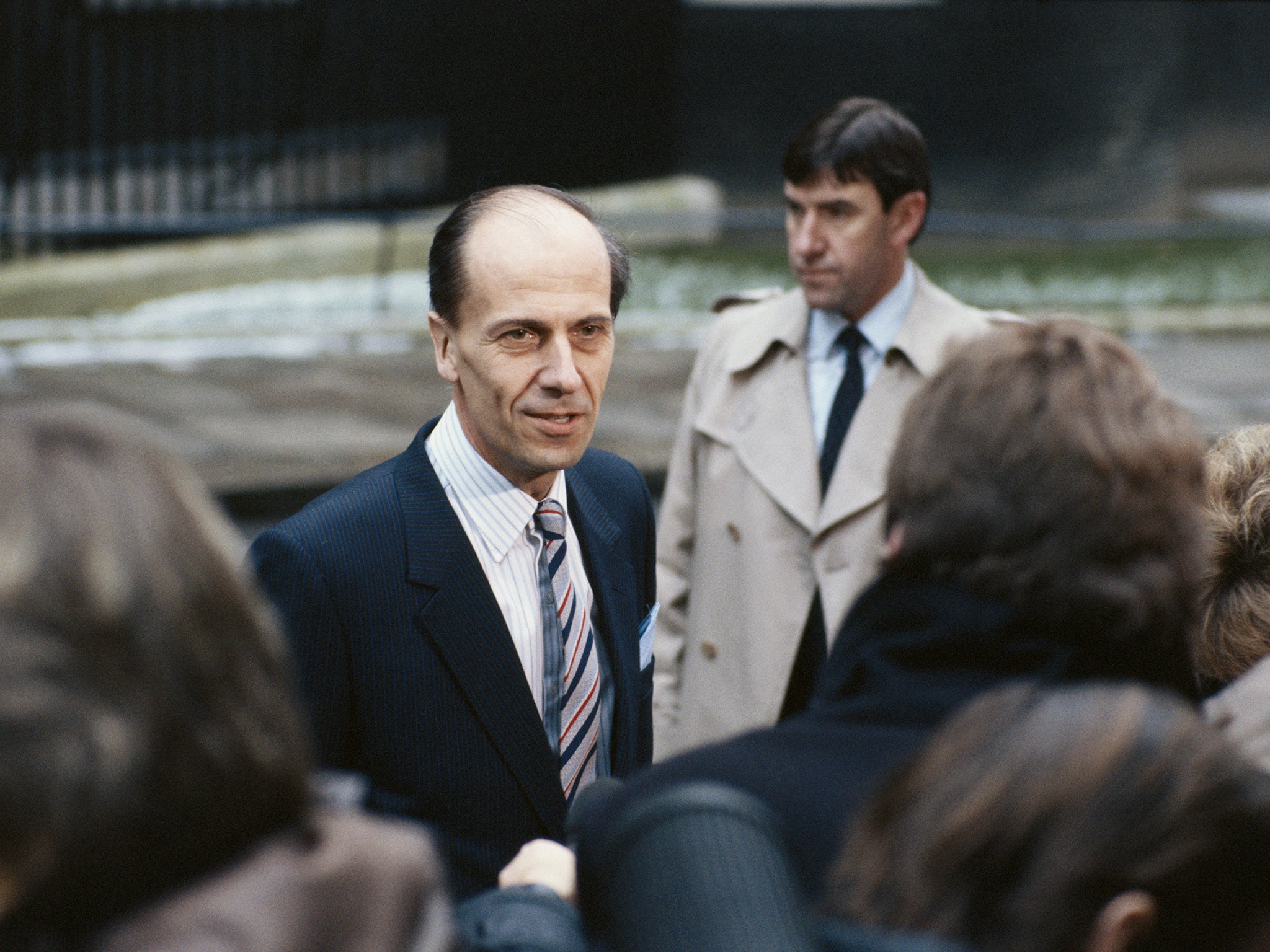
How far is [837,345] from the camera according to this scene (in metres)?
3.88

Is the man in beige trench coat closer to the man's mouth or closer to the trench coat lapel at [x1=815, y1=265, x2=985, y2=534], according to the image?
the trench coat lapel at [x1=815, y1=265, x2=985, y2=534]

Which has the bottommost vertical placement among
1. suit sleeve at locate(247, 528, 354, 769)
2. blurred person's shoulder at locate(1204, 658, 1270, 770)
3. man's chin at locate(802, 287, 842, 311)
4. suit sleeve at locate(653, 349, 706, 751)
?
suit sleeve at locate(653, 349, 706, 751)

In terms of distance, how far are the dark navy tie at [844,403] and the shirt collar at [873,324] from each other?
0.08ft

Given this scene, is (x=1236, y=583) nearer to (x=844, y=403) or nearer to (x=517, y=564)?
(x=517, y=564)

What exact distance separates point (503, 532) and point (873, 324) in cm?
152

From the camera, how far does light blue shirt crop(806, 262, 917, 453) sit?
381 cm

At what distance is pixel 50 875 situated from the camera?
3.68 ft

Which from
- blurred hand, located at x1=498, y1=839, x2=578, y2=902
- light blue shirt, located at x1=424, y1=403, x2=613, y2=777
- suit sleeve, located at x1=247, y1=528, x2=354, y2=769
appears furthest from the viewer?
light blue shirt, located at x1=424, y1=403, x2=613, y2=777

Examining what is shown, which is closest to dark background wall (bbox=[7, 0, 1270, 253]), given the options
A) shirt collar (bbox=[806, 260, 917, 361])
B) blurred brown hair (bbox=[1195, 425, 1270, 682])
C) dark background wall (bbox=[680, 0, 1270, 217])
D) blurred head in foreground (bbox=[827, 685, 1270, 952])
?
dark background wall (bbox=[680, 0, 1270, 217])

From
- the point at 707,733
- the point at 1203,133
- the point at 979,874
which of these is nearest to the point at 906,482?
the point at 979,874

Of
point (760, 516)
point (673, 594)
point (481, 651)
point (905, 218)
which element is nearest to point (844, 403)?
point (760, 516)

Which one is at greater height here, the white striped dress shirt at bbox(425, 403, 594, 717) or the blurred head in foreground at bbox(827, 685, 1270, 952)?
the blurred head in foreground at bbox(827, 685, 1270, 952)

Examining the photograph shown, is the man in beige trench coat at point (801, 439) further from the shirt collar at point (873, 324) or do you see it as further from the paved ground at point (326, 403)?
the paved ground at point (326, 403)

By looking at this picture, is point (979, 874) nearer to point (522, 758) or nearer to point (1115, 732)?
point (1115, 732)
